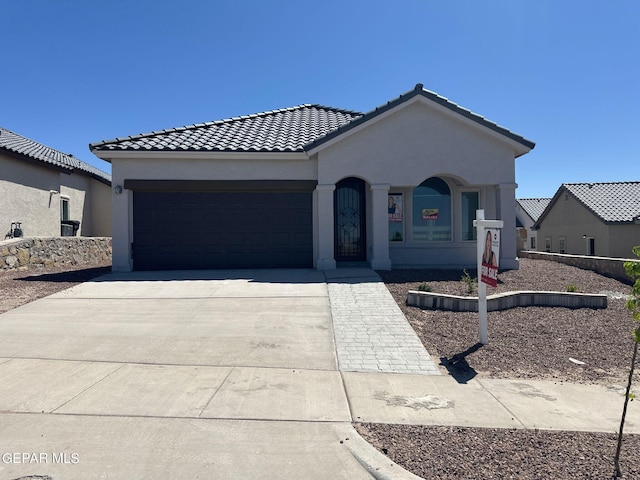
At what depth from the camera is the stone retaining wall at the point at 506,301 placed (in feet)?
27.3

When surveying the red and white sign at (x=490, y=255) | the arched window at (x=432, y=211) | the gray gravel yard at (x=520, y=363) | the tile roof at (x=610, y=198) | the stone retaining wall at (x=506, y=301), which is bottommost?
the gray gravel yard at (x=520, y=363)

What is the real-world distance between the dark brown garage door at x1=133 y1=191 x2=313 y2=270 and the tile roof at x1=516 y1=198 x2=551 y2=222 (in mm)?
31380

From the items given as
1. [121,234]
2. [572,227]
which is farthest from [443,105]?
[572,227]

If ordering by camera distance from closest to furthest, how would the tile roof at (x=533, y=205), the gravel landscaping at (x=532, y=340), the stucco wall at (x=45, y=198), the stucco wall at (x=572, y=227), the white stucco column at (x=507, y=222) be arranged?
the gravel landscaping at (x=532, y=340), the white stucco column at (x=507, y=222), the stucco wall at (x=45, y=198), the stucco wall at (x=572, y=227), the tile roof at (x=533, y=205)

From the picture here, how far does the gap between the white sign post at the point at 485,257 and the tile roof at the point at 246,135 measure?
7103 millimetres

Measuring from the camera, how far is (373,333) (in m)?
7.13

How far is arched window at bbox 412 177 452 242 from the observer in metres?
14.0

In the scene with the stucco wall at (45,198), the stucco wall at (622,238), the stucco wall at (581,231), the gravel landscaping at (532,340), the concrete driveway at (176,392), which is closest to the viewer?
the concrete driveway at (176,392)

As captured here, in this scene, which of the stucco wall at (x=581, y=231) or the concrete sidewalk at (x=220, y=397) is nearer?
the concrete sidewalk at (x=220, y=397)

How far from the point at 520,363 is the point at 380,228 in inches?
270

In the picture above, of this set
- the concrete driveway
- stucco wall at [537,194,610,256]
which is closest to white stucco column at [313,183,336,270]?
the concrete driveway

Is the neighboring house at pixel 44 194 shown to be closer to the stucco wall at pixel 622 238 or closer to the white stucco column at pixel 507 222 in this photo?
the white stucco column at pixel 507 222

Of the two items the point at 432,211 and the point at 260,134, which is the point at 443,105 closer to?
the point at 432,211

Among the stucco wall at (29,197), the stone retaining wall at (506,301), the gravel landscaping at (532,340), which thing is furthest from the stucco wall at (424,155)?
the stucco wall at (29,197)
